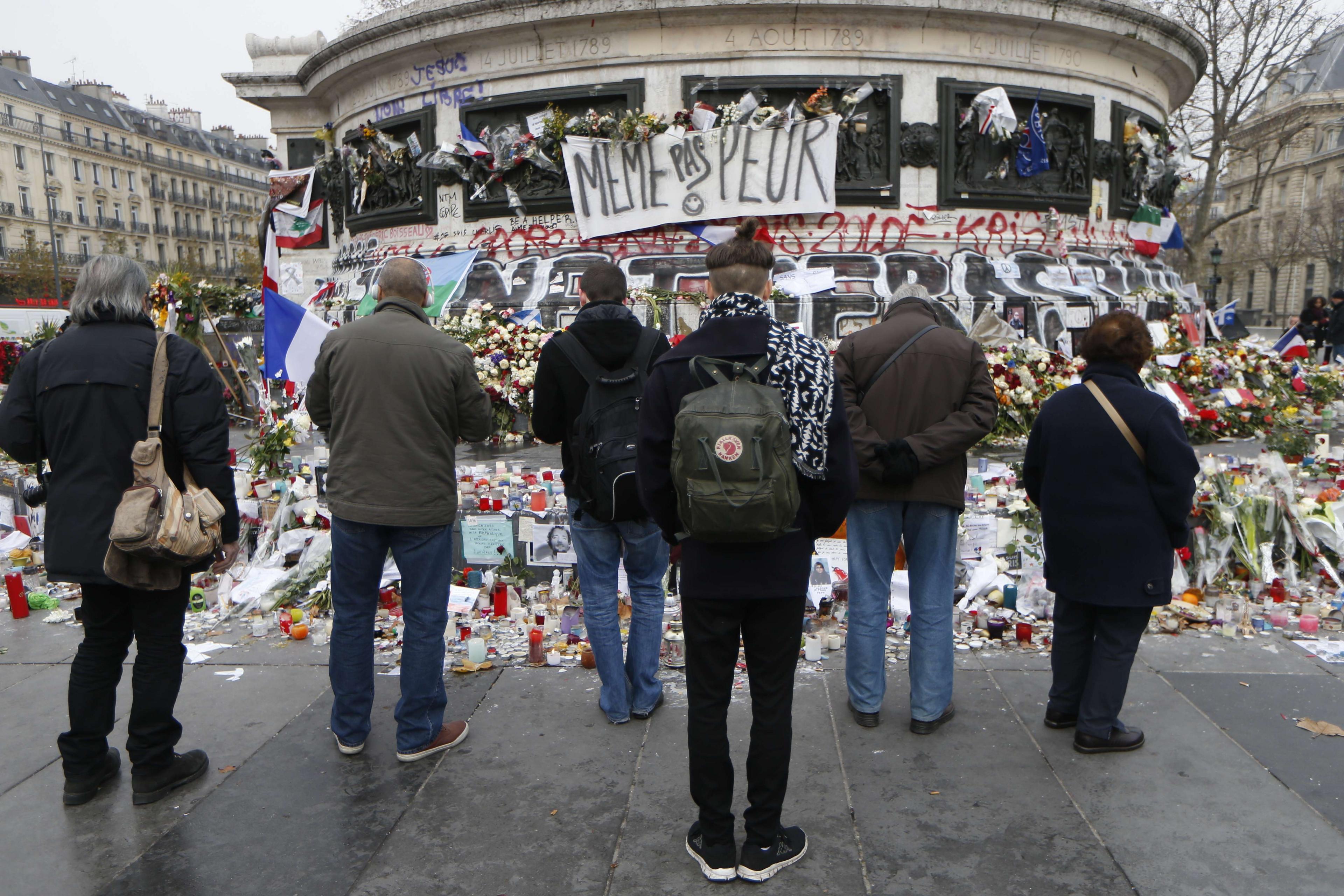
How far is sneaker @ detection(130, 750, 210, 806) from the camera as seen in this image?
10.7 feet

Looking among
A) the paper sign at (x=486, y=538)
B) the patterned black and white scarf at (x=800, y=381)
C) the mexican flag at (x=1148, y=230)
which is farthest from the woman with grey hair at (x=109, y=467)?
the mexican flag at (x=1148, y=230)

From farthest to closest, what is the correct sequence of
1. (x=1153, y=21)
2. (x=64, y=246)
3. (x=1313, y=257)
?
(x=64, y=246) → (x=1313, y=257) → (x=1153, y=21)

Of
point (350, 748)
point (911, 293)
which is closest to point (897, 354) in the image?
point (911, 293)

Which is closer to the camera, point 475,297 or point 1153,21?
point 475,297

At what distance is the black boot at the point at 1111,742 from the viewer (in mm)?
3541

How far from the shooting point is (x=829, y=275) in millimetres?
10453

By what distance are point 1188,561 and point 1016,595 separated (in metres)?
1.11

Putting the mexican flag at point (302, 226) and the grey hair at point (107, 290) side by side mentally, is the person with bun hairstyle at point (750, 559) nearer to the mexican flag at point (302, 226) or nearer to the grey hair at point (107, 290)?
the grey hair at point (107, 290)

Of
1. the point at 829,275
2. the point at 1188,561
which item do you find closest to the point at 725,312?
the point at 1188,561

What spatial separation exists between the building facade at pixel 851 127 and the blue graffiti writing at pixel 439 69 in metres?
0.03

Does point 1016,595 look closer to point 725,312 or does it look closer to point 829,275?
point 725,312

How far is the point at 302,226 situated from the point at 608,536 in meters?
13.3

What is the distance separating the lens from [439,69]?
11719 mm

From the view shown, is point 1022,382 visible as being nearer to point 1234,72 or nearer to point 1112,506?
point 1112,506
